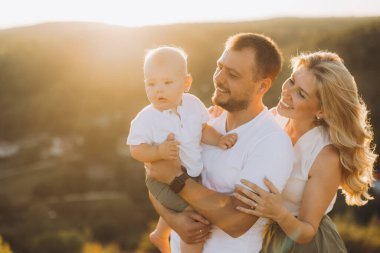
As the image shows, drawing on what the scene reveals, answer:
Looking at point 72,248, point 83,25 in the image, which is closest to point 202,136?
point 72,248

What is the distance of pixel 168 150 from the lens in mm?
3102

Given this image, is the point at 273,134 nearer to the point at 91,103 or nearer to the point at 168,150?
the point at 168,150

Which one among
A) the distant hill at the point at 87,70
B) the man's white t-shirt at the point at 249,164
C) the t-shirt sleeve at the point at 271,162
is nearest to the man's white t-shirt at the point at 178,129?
the man's white t-shirt at the point at 249,164

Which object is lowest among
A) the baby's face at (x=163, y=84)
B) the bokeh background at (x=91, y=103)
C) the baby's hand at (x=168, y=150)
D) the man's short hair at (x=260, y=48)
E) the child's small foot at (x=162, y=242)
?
the bokeh background at (x=91, y=103)

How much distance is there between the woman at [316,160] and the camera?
2.96m

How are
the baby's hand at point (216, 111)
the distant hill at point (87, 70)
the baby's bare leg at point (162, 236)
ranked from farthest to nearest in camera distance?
the distant hill at point (87, 70)
the baby's bare leg at point (162, 236)
the baby's hand at point (216, 111)

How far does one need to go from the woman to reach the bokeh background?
1426cm

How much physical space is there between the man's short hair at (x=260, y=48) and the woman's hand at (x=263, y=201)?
789 millimetres

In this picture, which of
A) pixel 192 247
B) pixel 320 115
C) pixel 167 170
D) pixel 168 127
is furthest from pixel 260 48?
pixel 192 247

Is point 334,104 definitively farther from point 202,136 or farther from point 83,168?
point 83,168

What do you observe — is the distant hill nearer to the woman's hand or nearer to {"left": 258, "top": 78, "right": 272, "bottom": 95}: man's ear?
{"left": 258, "top": 78, "right": 272, "bottom": 95}: man's ear

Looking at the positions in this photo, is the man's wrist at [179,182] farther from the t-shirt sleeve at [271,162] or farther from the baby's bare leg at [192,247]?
the t-shirt sleeve at [271,162]

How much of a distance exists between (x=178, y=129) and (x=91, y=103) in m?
26.4

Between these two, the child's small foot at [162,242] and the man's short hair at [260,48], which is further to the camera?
the child's small foot at [162,242]
